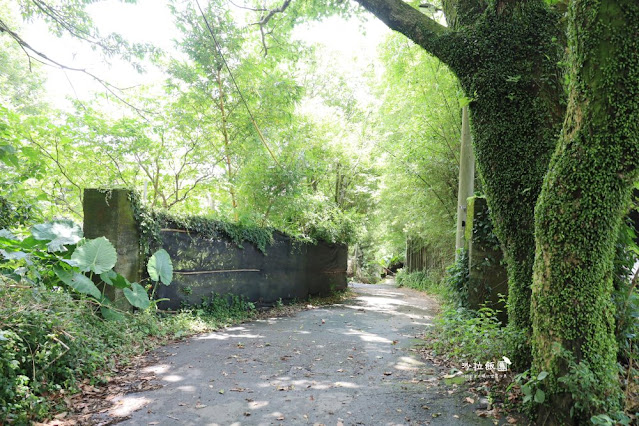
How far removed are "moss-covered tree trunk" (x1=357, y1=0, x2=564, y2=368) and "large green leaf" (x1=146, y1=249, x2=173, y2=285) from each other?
479 centimetres

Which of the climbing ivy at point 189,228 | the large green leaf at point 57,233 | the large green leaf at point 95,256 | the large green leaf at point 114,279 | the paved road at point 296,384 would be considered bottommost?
the paved road at point 296,384

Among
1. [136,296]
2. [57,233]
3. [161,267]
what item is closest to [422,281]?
[161,267]

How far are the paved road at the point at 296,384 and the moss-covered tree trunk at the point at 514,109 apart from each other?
111 cm

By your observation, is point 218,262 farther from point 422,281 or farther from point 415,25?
point 422,281

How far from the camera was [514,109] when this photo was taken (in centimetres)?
370

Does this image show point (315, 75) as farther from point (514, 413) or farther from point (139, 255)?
point (514, 413)

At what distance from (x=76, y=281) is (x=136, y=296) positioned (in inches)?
37.3

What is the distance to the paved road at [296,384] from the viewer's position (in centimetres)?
311

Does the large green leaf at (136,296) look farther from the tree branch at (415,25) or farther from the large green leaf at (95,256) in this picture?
the tree branch at (415,25)

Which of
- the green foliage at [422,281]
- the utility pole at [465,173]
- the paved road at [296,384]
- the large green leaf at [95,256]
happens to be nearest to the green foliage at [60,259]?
the large green leaf at [95,256]

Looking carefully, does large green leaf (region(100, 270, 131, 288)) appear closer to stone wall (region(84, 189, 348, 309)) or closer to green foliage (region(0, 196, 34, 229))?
stone wall (region(84, 189, 348, 309))

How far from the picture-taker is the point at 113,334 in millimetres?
4773

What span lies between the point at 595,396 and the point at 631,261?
4.85ft

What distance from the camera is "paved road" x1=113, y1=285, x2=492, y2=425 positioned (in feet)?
10.2
